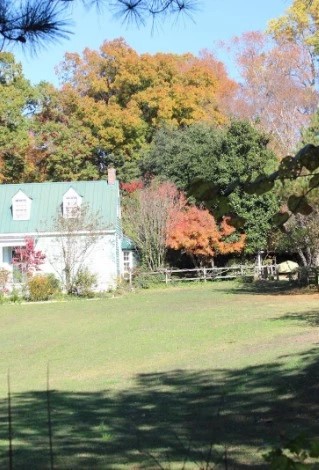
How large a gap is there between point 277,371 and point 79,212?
25830 millimetres

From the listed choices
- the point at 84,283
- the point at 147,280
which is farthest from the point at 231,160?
the point at 84,283

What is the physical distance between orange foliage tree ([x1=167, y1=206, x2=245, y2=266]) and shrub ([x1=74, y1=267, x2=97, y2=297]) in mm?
6988

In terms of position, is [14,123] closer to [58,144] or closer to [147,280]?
[58,144]

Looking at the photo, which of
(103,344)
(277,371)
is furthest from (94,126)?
(277,371)

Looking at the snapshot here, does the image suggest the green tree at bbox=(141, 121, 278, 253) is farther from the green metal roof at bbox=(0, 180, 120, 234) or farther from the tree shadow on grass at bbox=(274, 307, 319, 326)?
the tree shadow on grass at bbox=(274, 307, 319, 326)

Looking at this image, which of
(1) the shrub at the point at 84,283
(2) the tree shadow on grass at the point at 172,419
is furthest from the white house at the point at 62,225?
(2) the tree shadow on grass at the point at 172,419

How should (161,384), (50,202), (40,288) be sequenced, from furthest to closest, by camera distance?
(50,202) < (40,288) < (161,384)

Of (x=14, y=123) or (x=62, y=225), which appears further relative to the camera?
(x=14, y=123)

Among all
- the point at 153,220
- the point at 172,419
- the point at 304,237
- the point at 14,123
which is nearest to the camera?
the point at 172,419

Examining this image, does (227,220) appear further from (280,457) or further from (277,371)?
(277,371)

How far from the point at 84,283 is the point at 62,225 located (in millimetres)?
3090

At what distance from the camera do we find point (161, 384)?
11750 millimetres

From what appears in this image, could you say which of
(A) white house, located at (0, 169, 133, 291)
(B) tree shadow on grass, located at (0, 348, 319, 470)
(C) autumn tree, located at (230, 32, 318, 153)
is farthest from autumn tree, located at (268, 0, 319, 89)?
(B) tree shadow on grass, located at (0, 348, 319, 470)

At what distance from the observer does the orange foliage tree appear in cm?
4003
